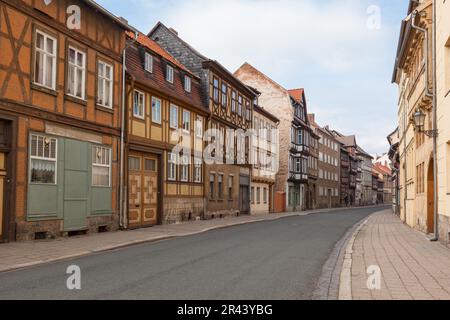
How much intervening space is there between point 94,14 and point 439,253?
13807mm

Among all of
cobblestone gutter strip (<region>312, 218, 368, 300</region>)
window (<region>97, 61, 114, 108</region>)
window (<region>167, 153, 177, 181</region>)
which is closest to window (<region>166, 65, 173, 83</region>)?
window (<region>167, 153, 177, 181</region>)

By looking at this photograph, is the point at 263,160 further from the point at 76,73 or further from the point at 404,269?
the point at 404,269

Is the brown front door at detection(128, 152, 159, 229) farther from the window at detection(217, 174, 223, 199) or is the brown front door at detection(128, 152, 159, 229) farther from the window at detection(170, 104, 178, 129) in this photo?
the window at detection(217, 174, 223, 199)

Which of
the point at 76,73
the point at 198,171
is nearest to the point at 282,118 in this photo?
the point at 198,171

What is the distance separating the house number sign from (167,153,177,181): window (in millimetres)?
9120

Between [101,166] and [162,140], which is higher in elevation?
[162,140]

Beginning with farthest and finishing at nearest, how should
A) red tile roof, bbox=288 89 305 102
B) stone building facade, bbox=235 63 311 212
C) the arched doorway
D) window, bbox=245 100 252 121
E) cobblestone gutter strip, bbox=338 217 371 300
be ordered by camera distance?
red tile roof, bbox=288 89 305 102 → stone building facade, bbox=235 63 311 212 → window, bbox=245 100 252 121 → the arched doorway → cobblestone gutter strip, bbox=338 217 371 300

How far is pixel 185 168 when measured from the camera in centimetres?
2683

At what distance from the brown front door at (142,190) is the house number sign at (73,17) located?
601 centimetres

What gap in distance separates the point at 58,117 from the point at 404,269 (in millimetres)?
11411

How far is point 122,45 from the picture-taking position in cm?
2016

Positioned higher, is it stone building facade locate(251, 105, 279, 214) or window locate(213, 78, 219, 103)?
window locate(213, 78, 219, 103)

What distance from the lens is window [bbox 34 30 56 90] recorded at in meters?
15.3
